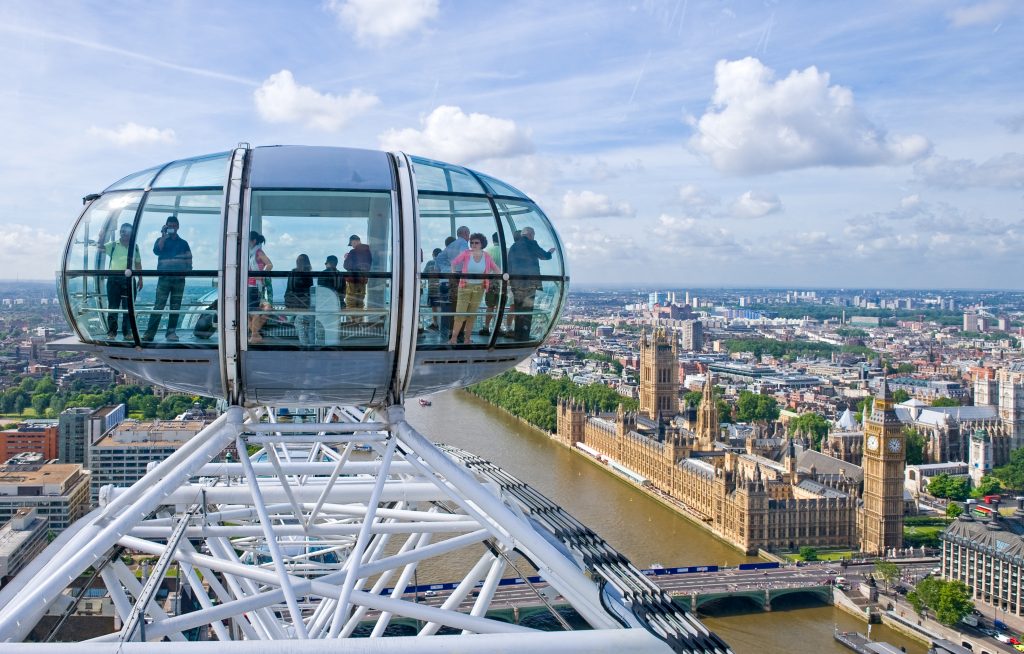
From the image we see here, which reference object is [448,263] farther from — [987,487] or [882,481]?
[987,487]

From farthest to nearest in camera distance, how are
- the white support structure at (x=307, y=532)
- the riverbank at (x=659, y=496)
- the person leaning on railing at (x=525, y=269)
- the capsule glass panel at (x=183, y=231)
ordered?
the riverbank at (x=659, y=496), the person leaning on railing at (x=525, y=269), the capsule glass panel at (x=183, y=231), the white support structure at (x=307, y=532)

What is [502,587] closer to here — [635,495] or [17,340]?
[635,495]

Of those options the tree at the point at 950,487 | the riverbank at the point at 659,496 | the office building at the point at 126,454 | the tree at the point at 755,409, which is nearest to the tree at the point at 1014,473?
the tree at the point at 950,487

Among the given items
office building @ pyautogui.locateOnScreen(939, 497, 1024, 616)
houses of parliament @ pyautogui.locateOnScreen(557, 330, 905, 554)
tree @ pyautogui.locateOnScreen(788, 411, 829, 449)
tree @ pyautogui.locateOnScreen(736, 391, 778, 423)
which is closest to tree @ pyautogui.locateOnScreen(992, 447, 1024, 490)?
houses of parliament @ pyautogui.locateOnScreen(557, 330, 905, 554)

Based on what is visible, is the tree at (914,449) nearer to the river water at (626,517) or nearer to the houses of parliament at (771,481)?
the houses of parliament at (771,481)

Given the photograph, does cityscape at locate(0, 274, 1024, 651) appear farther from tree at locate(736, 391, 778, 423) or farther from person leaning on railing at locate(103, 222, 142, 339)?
person leaning on railing at locate(103, 222, 142, 339)

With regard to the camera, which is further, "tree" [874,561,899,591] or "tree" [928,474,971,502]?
"tree" [928,474,971,502]
